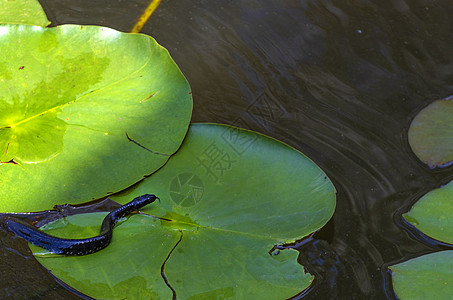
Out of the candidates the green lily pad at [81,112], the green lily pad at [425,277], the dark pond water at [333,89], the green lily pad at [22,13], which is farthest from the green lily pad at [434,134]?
the green lily pad at [22,13]

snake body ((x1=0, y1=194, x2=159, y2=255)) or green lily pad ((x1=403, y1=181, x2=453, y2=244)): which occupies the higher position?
green lily pad ((x1=403, y1=181, x2=453, y2=244))

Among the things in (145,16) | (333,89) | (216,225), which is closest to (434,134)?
(333,89)

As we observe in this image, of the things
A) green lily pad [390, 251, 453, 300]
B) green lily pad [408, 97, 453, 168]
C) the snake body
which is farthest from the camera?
green lily pad [408, 97, 453, 168]

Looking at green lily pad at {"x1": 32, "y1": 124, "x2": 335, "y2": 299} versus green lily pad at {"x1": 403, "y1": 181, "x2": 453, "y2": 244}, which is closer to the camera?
green lily pad at {"x1": 32, "y1": 124, "x2": 335, "y2": 299}

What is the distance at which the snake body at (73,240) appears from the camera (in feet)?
6.79

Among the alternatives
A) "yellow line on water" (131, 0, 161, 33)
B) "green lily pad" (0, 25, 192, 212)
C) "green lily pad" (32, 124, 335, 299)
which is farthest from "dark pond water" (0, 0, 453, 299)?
"green lily pad" (0, 25, 192, 212)

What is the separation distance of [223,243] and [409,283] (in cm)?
77

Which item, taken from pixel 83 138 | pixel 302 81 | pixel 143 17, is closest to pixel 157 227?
pixel 83 138

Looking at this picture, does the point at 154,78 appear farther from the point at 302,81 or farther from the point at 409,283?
the point at 409,283

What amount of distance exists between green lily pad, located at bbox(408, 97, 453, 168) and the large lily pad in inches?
9.1

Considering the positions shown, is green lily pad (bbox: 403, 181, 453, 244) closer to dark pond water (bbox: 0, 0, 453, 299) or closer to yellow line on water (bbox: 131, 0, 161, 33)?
dark pond water (bbox: 0, 0, 453, 299)

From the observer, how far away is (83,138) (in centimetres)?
234

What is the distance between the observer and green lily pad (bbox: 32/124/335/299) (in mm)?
1983

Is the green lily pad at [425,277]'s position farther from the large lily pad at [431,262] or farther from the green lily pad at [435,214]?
the green lily pad at [435,214]
